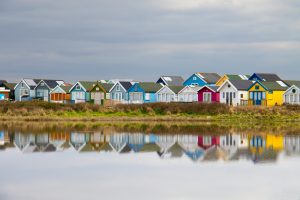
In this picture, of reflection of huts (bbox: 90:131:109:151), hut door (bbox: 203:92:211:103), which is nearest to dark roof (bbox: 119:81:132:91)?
hut door (bbox: 203:92:211:103)

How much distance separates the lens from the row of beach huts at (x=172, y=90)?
202ft

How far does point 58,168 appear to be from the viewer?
21812 mm

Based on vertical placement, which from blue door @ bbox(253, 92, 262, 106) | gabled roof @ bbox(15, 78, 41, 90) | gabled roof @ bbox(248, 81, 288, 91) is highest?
gabled roof @ bbox(15, 78, 41, 90)

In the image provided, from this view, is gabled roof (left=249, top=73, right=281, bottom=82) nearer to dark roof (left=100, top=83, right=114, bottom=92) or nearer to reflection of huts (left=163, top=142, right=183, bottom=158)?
dark roof (left=100, top=83, right=114, bottom=92)

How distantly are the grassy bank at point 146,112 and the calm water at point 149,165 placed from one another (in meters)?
13.9

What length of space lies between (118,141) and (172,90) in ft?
120

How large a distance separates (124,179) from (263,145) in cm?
1222

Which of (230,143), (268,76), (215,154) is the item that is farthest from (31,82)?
(215,154)

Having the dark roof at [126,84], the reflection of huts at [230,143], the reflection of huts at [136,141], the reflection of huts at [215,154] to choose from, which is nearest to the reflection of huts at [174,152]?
the reflection of huts at [215,154]

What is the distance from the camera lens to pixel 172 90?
225 ft

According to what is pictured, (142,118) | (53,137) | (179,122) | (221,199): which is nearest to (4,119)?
(142,118)

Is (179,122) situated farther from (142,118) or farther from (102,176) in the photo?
(102,176)

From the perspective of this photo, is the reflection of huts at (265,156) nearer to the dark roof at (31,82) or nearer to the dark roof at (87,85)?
the dark roof at (87,85)

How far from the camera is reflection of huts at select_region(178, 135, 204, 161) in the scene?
85.6 ft
